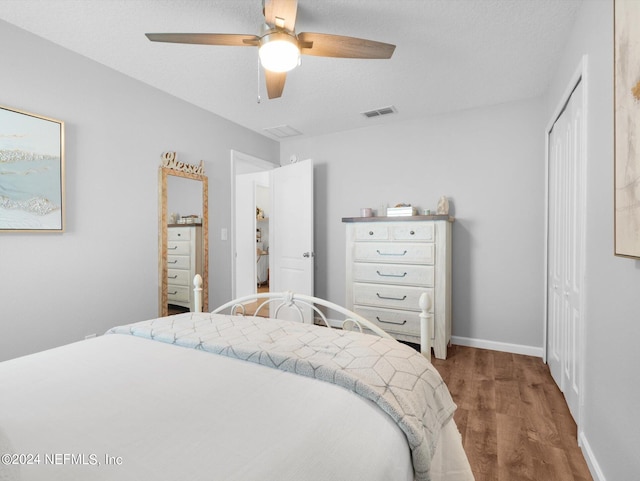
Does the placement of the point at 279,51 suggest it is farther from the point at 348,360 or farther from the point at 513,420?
the point at 513,420

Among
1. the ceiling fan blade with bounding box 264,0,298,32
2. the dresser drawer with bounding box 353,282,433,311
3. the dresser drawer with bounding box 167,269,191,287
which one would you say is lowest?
the dresser drawer with bounding box 353,282,433,311

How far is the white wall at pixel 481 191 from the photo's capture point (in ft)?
10.6

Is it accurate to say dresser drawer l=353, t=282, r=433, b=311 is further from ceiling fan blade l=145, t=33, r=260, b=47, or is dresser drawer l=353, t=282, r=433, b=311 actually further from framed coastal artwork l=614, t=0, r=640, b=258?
ceiling fan blade l=145, t=33, r=260, b=47

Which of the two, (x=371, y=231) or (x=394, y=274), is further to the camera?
(x=371, y=231)

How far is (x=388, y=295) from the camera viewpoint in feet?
10.9

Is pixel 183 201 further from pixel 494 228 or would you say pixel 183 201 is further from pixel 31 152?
pixel 494 228

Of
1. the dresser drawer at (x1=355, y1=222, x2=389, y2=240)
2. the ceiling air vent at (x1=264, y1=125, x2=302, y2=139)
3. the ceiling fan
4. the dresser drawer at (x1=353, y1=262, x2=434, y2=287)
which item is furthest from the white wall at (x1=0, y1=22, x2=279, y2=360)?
the dresser drawer at (x1=353, y1=262, x2=434, y2=287)

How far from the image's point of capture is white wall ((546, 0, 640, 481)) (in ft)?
4.11

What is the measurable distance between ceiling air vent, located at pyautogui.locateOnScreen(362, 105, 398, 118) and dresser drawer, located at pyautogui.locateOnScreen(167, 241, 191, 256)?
89.0 inches

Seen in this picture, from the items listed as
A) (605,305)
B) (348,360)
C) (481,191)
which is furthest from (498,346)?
(348,360)

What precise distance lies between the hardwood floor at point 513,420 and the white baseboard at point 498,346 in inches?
3.0

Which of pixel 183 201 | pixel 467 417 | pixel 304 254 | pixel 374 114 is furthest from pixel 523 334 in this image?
pixel 183 201

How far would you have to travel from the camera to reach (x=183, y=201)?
3.23m

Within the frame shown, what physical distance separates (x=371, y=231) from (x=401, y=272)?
0.51 m
